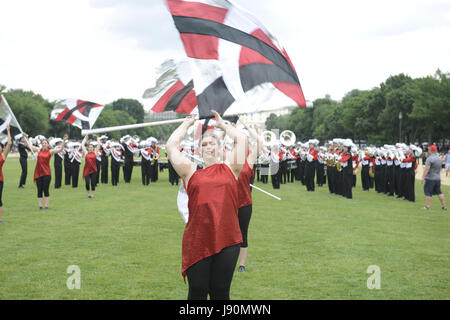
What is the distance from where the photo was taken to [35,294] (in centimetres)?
554

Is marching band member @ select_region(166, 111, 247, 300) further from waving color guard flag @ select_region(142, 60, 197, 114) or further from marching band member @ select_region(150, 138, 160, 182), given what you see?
marching band member @ select_region(150, 138, 160, 182)

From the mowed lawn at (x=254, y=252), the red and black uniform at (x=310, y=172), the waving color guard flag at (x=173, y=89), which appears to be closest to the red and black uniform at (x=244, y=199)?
the mowed lawn at (x=254, y=252)

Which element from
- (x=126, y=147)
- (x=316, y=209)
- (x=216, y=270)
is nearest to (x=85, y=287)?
(x=216, y=270)

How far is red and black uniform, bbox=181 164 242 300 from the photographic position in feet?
11.9

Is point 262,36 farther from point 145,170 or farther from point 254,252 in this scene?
point 145,170

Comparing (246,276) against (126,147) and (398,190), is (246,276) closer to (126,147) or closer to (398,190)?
(398,190)

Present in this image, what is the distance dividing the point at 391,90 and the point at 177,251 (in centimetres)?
6130

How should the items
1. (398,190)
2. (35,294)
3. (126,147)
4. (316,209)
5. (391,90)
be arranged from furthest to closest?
(391,90), (126,147), (398,190), (316,209), (35,294)

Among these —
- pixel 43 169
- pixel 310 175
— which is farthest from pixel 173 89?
pixel 310 175

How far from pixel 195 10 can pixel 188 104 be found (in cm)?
246

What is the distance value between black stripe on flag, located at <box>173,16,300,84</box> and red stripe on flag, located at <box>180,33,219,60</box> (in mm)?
47

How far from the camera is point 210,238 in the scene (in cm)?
364

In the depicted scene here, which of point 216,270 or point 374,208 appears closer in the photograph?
point 216,270

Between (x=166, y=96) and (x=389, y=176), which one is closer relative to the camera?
(x=166, y=96)
